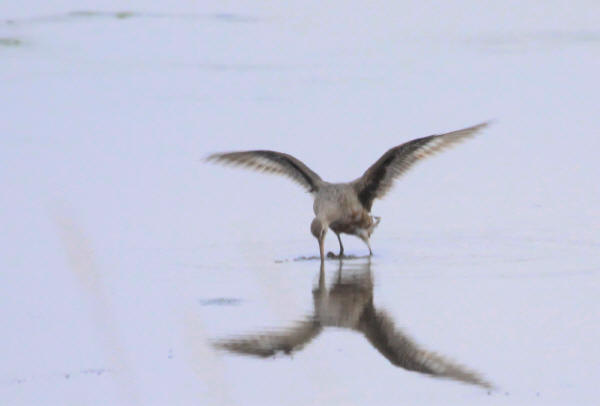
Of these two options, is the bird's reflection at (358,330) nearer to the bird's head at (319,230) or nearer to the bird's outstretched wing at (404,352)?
the bird's outstretched wing at (404,352)

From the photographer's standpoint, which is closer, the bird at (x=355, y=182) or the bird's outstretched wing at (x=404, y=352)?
the bird's outstretched wing at (x=404, y=352)

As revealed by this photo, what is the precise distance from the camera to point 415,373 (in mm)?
7340

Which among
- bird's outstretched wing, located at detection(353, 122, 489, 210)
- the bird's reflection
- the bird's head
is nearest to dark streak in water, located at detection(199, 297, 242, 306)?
the bird's reflection

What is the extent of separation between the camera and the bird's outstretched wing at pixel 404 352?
23.9ft

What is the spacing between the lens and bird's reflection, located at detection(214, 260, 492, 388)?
7445 millimetres

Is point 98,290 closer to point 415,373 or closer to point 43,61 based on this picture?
point 415,373

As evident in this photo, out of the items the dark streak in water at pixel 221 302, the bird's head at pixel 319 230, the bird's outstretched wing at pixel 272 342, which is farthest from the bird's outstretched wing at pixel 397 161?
the bird's outstretched wing at pixel 272 342

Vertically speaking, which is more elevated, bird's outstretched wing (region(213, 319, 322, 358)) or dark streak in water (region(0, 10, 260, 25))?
dark streak in water (region(0, 10, 260, 25))

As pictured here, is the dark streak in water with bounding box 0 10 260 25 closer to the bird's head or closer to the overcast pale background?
the overcast pale background

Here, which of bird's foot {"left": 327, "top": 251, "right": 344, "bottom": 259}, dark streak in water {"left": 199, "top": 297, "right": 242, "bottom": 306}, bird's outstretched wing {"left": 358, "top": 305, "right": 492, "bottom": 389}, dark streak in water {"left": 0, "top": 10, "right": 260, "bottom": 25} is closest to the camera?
bird's outstretched wing {"left": 358, "top": 305, "right": 492, "bottom": 389}

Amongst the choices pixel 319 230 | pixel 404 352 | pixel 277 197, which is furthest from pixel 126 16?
pixel 404 352

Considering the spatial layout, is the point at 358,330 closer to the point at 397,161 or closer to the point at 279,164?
the point at 397,161

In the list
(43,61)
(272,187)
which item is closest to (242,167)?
(272,187)

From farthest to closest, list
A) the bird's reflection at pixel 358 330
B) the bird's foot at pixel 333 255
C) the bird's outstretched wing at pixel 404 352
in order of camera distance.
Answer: the bird's foot at pixel 333 255 → the bird's reflection at pixel 358 330 → the bird's outstretched wing at pixel 404 352
